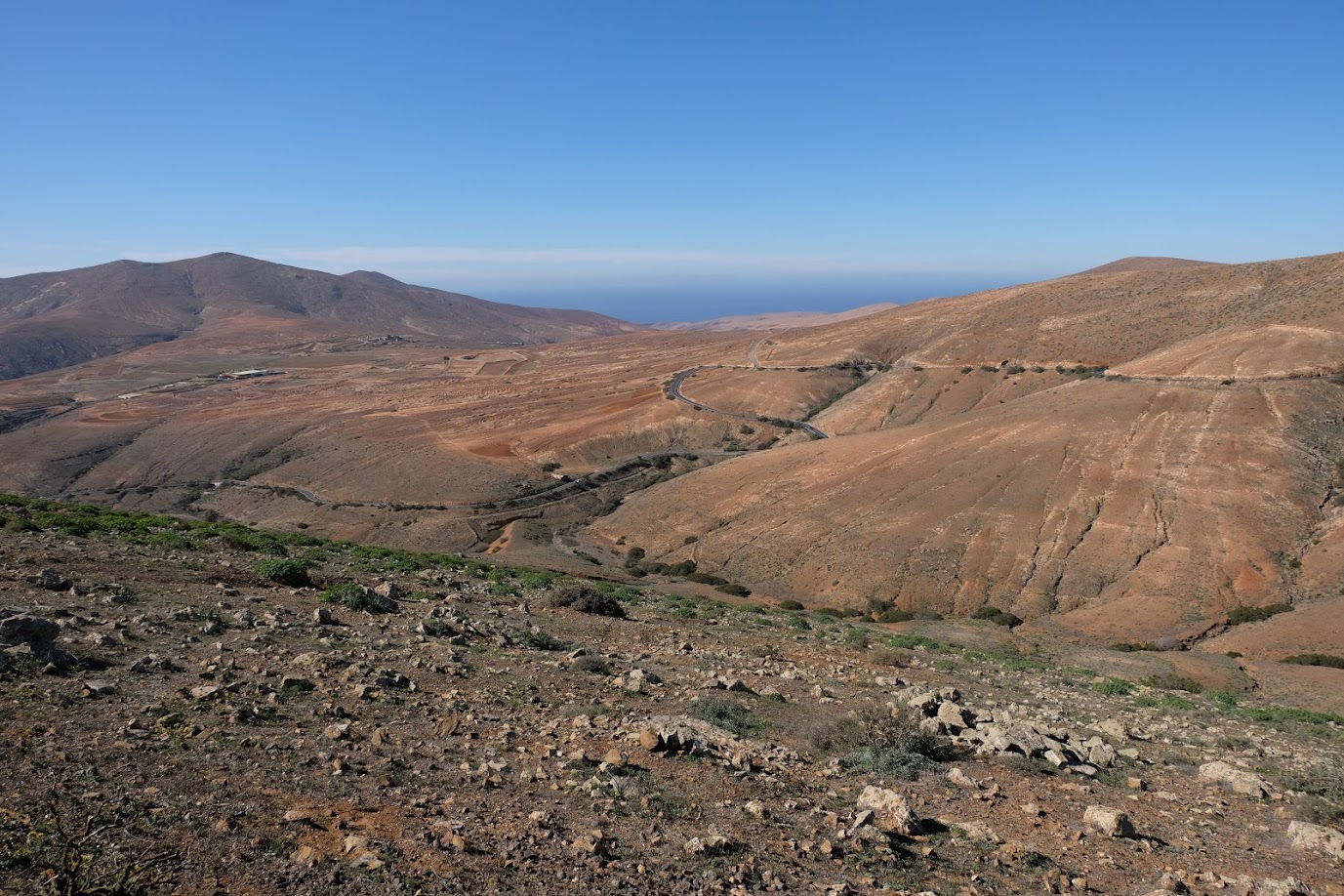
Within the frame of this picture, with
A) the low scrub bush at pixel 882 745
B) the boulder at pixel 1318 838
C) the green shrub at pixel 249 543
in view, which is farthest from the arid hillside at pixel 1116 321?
the green shrub at pixel 249 543

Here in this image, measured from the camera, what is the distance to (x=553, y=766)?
7.88 m

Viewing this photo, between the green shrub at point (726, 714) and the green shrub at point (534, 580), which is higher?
the green shrub at point (726, 714)

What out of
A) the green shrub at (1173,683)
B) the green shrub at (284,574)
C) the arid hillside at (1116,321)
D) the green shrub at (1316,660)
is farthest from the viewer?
the arid hillside at (1116,321)

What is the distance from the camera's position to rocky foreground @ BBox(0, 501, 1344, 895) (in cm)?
587

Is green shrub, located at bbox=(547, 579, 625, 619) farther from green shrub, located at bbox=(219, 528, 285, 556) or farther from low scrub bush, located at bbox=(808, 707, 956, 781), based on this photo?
low scrub bush, located at bbox=(808, 707, 956, 781)

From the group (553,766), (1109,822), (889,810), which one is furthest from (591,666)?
(1109,822)

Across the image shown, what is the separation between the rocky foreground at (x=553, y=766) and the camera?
587cm

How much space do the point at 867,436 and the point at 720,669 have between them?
4366 cm

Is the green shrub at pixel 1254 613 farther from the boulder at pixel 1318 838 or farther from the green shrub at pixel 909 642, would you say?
the boulder at pixel 1318 838

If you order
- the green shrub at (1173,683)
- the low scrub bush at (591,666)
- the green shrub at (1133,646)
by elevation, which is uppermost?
the low scrub bush at (591,666)

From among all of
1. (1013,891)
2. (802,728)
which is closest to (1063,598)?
(802,728)

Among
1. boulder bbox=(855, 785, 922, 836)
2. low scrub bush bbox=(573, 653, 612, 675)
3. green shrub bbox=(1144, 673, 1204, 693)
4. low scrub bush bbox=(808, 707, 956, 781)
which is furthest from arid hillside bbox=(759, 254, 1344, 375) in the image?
boulder bbox=(855, 785, 922, 836)

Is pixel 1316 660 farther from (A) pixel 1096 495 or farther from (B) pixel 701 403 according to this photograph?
(B) pixel 701 403

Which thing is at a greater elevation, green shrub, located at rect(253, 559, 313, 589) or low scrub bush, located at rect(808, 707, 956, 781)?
green shrub, located at rect(253, 559, 313, 589)
